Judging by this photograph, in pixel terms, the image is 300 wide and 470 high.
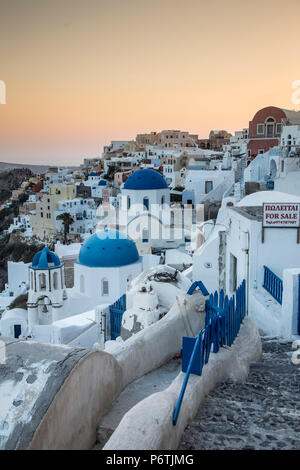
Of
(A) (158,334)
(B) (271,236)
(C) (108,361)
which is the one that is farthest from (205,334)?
(B) (271,236)

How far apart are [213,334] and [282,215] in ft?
13.4

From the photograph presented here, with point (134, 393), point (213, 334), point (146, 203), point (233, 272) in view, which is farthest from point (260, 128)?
point (134, 393)

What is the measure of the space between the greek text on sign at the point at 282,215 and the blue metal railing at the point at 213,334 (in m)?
2.30

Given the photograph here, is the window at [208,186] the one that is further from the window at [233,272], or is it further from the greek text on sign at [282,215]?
the greek text on sign at [282,215]

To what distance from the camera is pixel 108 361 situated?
3.40 m

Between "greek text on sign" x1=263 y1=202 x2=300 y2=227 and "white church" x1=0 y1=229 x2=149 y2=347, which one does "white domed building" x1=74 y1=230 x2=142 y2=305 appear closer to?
"white church" x1=0 y1=229 x2=149 y2=347

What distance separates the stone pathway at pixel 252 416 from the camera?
2.90m

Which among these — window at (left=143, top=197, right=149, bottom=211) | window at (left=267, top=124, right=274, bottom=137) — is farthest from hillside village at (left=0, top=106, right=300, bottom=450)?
window at (left=267, top=124, right=274, bottom=137)

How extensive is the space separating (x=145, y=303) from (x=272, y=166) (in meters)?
20.7

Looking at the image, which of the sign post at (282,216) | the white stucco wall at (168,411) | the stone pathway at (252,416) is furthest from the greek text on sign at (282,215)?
the white stucco wall at (168,411)

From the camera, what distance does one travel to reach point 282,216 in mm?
7625

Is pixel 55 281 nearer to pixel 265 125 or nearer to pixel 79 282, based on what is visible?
pixel 79 282

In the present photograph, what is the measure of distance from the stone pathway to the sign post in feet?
11.3
